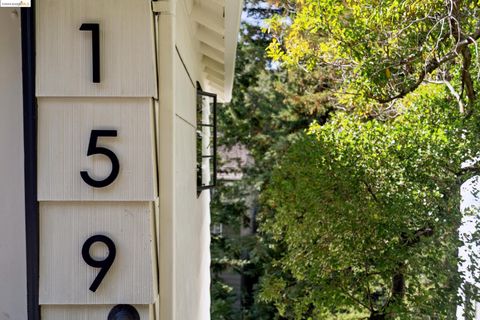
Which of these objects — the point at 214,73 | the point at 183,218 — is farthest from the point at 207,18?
the point at 214,73

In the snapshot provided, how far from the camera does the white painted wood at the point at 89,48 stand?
4.70 feet

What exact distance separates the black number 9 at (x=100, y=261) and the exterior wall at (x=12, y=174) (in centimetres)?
21

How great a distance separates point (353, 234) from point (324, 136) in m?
0.79

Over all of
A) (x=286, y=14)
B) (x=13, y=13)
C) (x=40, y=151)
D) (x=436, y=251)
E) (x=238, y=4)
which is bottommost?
(x=436, y=251)

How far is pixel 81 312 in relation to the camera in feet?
4.88

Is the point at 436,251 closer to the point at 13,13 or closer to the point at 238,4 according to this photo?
the point at 238,4

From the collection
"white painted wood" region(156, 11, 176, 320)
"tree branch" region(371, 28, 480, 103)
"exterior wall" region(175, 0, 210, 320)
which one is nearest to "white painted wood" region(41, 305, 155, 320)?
"white painted wood" region(156, 11, 176, 320)

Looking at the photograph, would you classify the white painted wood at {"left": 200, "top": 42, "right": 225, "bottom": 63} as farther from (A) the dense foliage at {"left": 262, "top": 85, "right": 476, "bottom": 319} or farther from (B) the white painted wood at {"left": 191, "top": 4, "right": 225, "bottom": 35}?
(A) the dense foliage at {"left": 262, "top": 85, "right": 476, "bottom": 319}

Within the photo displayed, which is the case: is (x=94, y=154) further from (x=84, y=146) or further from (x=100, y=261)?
(x=100, y=261)

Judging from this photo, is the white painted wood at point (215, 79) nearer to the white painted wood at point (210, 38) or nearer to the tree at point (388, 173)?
the tree at point (388, 173)

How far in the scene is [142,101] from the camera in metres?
1.47

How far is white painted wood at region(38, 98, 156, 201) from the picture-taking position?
1443 millimetres

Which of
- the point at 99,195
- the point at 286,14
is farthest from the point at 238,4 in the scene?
the point at 286,14

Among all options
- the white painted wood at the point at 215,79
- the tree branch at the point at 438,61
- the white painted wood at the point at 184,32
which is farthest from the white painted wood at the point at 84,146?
the white painted wood at the point at 215,79
